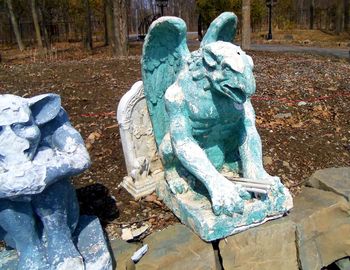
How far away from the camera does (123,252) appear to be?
1.96 metres

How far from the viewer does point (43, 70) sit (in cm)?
631

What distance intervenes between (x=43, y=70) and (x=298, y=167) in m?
4.63

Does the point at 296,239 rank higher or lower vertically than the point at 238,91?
lower

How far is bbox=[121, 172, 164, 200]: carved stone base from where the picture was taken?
2.50 meters

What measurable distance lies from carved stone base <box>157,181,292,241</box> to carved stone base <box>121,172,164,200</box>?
1.21 ft

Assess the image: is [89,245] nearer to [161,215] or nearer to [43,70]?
[161,215]

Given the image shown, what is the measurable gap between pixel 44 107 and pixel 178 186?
0.84 metres

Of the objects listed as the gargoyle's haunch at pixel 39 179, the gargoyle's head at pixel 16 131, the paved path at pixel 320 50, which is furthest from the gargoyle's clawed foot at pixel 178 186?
the paved path at pixel 320 50

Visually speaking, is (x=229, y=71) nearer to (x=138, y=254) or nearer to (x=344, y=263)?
(x=138, y=254)

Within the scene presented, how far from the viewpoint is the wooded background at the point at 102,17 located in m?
15.1

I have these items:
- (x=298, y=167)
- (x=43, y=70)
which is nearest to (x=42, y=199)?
(x=298, y=167)

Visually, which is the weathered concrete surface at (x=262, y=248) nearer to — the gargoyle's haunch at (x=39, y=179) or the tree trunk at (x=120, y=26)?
the gargoyle's haunch at (x=39, y=179)

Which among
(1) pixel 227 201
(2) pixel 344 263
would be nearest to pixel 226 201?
(1) pixel 227 201

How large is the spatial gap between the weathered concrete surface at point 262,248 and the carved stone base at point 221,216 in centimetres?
4
